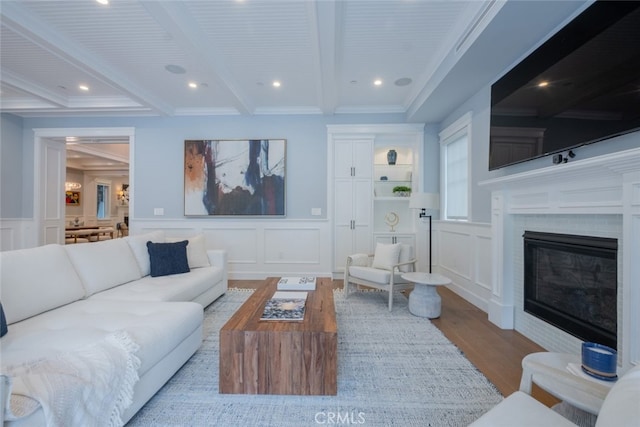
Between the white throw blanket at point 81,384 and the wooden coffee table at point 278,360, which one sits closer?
the white throw blanket at point 81,384

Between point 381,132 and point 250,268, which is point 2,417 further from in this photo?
point 381,132

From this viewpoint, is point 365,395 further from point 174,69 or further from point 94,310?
point 174,69

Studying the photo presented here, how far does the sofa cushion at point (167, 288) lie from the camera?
232 centimetres

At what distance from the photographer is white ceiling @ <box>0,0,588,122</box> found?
232cm

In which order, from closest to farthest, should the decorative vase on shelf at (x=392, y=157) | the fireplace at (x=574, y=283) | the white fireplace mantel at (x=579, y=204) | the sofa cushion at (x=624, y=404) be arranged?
1. the sofa cushion at (x=624, y=404)
2. the white fireplace mantel at (x=579, y=204)
3. the fireplace at (x=574, y=283)
4. the decorative vase on shelf at (x=392, y=157)

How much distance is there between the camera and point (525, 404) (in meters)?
1.03

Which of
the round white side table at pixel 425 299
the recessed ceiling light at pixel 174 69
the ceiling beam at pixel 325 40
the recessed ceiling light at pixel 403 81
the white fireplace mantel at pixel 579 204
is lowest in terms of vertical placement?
the round white side table at pixel 425 299

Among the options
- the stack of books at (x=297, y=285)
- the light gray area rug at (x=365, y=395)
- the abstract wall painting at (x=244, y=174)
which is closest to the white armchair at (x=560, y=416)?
the light gray area rug at (x=365, y=395)

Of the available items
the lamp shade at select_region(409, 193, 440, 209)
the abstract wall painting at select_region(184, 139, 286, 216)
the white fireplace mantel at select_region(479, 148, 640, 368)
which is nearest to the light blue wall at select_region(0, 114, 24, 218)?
the abstract wall painting at select_region(184, 139, 286, 216)

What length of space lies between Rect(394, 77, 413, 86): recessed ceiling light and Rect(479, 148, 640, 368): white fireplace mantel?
1.72 m

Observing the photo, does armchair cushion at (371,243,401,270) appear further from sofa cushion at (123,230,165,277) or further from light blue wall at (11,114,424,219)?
sofa cushion at (123,230,165,277)

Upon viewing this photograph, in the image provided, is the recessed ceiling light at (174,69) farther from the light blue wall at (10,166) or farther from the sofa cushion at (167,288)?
the light blue wall at (10,166)

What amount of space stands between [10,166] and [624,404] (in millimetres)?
7122

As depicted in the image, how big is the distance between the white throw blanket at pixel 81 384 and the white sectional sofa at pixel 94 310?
0.02 meters
